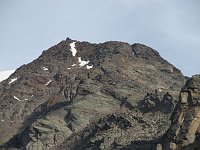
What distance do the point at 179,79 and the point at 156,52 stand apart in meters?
26.2

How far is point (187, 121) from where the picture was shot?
212ft

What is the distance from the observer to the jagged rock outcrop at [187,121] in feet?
208

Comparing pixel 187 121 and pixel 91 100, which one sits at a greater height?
pixel 91 100

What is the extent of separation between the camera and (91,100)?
126062 mm

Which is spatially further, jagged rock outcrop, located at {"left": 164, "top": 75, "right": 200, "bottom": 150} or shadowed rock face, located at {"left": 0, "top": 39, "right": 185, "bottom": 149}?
shadowed rock face, located at {"left": 0, "top": 39, "right": 185, "bottom": 149}

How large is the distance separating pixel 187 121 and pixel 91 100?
62.6 meters

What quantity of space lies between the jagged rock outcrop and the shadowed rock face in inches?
452

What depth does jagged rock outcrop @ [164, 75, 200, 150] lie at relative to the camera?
63.2m

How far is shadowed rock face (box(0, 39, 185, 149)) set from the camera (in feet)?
308

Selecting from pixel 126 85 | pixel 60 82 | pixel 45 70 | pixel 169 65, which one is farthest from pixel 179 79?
pixel 45 70

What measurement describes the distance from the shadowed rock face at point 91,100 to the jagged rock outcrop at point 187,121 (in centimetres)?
1147

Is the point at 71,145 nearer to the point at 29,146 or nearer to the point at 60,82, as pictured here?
the point at 29,146

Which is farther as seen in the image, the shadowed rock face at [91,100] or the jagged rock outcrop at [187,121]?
the shadowed rock face at [91,100]

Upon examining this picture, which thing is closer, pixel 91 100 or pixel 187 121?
pixel 187 121
